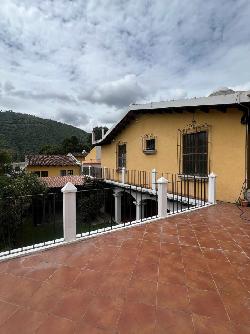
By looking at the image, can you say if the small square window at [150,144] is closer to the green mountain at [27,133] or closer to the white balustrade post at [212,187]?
the white balustrade post at [212,187]

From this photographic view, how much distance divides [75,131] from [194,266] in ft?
241

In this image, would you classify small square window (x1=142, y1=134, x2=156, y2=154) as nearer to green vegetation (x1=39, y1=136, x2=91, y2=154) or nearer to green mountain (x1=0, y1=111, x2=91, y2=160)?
green vegetation (x1=39, y1=136, x2=91, y2=154)

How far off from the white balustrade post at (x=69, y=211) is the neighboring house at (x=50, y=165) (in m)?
23.3

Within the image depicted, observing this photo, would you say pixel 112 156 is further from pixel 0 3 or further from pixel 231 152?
pixel 0 3

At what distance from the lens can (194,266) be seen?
11.4 ft

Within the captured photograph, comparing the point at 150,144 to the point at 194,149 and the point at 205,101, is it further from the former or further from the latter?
the point at 205,101

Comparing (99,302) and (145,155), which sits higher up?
(145,155)

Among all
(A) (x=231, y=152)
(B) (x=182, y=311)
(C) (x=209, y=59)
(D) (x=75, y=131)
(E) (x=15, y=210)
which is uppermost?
(D) (x=75, y=131)

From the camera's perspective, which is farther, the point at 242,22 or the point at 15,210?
the point at 15,210

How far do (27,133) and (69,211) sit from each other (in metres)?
57.6

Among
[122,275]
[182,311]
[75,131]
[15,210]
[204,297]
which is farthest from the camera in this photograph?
[75,131]

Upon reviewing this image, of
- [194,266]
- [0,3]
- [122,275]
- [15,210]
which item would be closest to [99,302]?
[122,275]

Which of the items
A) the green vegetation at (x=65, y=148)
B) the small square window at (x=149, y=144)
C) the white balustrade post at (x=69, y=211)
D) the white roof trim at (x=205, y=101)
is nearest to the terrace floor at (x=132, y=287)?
the white balustrade post at (x=69, y=211)

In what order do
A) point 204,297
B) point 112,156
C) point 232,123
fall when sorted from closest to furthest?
point 204,297, point 232,123, point 112,156
